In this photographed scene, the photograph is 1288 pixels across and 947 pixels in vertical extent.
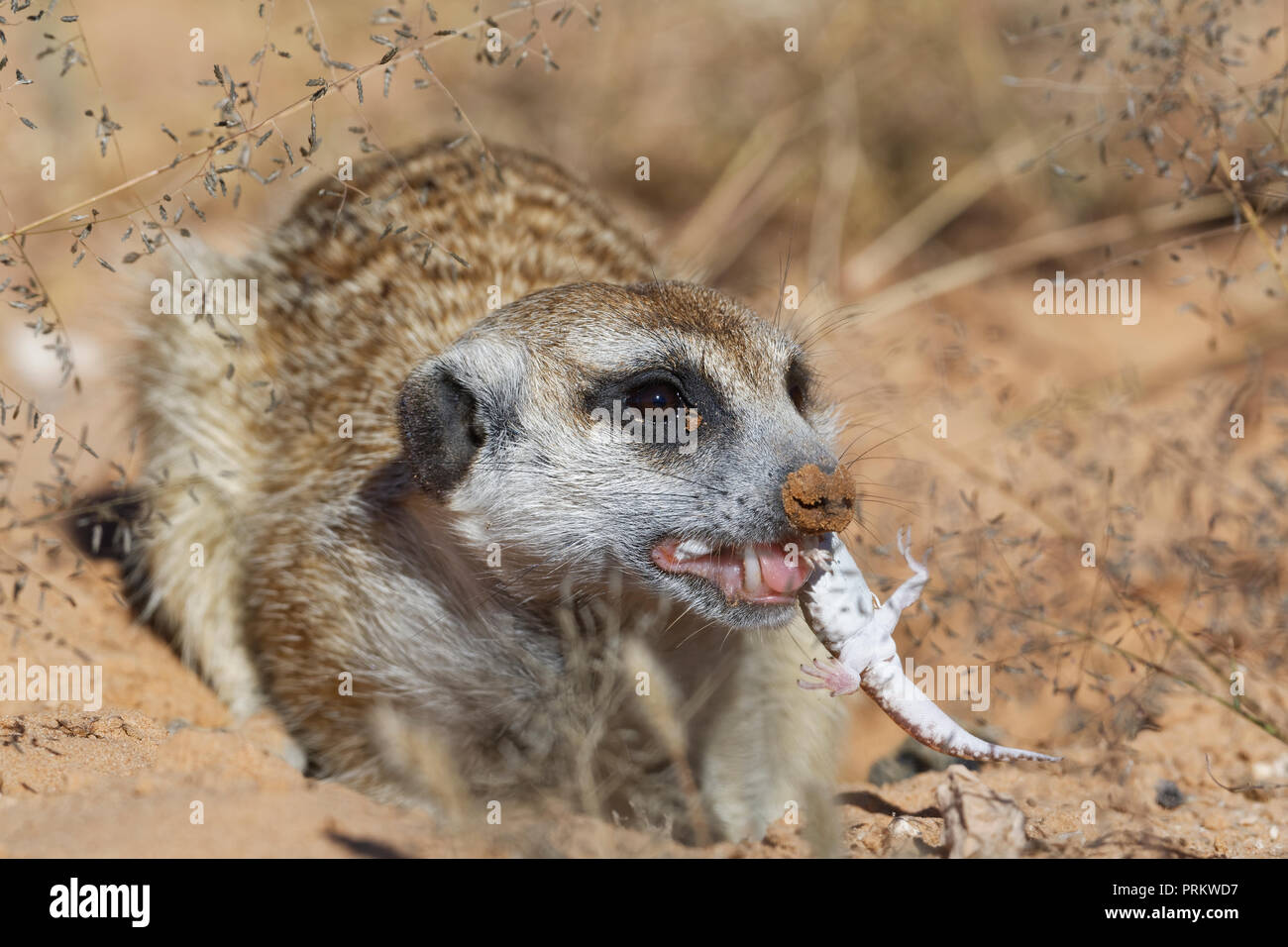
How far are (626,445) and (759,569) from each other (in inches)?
18.2

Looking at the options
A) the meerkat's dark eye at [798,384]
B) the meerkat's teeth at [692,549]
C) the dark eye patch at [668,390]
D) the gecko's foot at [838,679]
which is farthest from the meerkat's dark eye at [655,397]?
the gecko's foot at [838,679]

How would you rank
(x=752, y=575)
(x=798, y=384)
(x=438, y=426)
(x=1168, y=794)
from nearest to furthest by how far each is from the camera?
(x=752, y=575), (x=438, y=426), (x=1168, y=794), (x=798, y=384)

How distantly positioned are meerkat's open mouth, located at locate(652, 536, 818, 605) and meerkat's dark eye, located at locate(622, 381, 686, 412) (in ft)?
1.19

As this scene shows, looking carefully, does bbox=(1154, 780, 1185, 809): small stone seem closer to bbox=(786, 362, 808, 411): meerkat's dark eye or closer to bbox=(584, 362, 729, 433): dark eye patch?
bbox=(786, 362, 808, 411): meerkat's dark eye

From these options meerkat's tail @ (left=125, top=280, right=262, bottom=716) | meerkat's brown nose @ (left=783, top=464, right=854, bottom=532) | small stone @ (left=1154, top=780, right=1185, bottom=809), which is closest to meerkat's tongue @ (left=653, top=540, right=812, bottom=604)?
meerkat's brown nose @ (left=783, top=464, right=854, bottom=532)

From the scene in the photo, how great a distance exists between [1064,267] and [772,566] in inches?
184

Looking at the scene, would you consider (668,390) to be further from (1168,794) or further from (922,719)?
(1168,794)

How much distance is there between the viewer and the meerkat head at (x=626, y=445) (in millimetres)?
2693

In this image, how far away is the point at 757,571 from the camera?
2682 millimetres

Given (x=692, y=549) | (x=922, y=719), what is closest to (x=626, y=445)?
(x=692, y=549)

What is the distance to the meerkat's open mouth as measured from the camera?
266cm

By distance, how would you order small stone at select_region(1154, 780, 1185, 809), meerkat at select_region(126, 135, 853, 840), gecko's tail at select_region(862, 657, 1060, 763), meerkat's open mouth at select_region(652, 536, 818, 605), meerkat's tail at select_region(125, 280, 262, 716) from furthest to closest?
meerkat's tail at select_region(125, 280, 262, 716) → small stone at select_region(1154, 780, 1185, 809) → meerkat at select_region(126, 135, 853, 840) → meerkat's open mouth at select_region(652, 536, 818, 605) → gecko's tail at select_region(862, 657, 1060, 763)

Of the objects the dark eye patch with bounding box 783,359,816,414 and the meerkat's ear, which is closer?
the meerkat's ear

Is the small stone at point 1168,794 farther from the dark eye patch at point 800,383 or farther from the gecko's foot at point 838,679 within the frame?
the dark eye patch at point 800,383
